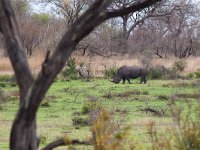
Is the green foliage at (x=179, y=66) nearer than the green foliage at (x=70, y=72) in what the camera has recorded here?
No

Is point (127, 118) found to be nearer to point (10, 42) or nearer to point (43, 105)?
point (43, 105)

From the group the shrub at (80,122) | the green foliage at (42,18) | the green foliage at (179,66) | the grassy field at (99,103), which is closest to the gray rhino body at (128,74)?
the green foliage at (179,66)

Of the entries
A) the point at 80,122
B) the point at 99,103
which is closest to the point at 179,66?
the point at 99,103

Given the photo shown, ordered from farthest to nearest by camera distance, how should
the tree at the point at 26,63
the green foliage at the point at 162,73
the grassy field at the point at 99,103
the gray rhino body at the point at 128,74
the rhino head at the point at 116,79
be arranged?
the green foliage at the point at 162,73 → the gray rhino body at the point at 128,74 → the rhino head at the point at 116,79 → the grassy field at the point at 99,103 → the tree at the point at 26,63

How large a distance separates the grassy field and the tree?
532 cm

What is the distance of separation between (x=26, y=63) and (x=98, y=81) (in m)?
28.7

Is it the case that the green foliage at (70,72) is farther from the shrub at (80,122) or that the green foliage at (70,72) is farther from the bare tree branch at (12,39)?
the bare tree branch at (12,39)

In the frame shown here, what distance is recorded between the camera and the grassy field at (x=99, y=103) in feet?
48.2

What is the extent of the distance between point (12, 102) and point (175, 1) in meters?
33.8

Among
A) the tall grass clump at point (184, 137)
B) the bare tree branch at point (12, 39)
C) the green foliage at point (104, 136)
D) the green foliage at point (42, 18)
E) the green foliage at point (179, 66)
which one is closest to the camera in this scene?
the bare tree branch at point (12, 39)

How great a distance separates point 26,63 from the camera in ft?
18.1

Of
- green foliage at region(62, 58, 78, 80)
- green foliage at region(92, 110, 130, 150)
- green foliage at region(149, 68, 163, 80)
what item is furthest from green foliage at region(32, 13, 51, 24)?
green foliage at region(92, 110, 130, 150)

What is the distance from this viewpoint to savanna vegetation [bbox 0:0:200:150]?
536 cm

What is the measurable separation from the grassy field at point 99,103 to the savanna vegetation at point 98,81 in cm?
3
